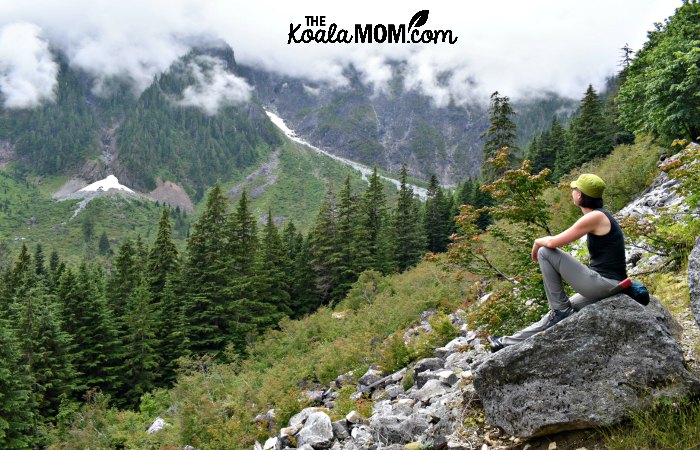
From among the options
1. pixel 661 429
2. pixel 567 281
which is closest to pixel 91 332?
pixel 567 281

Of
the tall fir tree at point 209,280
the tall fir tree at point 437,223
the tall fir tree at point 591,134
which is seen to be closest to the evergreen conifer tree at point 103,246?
the tall fir tree at point 437,223

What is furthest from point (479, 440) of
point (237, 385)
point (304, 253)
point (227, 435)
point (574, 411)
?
point (304, 253)

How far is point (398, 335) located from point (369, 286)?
1768 centimetres

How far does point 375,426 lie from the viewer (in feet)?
20.7

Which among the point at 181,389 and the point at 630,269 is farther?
the point at 181,389

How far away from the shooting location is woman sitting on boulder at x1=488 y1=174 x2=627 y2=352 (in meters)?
4.58

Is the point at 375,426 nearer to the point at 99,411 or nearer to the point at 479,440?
the point at 479,440

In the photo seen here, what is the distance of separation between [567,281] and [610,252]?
531 mm

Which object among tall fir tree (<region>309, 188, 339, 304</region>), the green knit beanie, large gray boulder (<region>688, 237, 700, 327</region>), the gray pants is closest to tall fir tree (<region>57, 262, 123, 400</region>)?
tall fir tree (<region>309, 188, 339, 304</region>)

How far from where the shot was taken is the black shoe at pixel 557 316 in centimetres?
483

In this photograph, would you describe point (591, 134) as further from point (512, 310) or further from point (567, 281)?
point (567, 281)

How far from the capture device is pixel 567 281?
4785mm

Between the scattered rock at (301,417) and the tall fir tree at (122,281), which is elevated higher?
the scattered rock at (301,417)

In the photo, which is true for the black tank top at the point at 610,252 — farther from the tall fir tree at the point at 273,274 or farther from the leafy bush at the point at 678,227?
the tall fir tree at the point at 273,274
